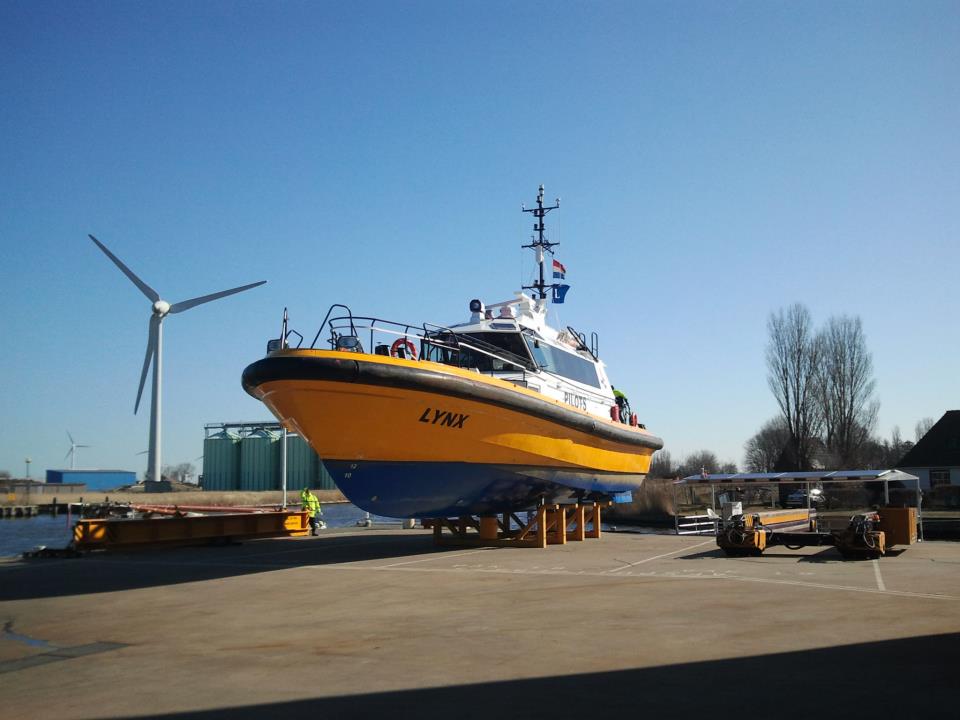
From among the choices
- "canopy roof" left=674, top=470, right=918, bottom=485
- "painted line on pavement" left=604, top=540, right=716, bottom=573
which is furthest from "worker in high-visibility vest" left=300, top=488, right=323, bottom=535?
"canopy roof" left=674, top=470, right=918, bottom=485

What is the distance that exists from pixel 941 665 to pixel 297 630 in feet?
17.0

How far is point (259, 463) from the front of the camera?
2581 inches

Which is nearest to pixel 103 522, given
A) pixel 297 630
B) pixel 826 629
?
pixel 297 630

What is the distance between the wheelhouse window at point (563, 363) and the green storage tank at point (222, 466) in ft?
178

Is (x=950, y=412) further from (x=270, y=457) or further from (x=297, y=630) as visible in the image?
(x=270, y=457)

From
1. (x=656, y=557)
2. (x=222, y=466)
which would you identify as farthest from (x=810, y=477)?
(x=222, y=466)

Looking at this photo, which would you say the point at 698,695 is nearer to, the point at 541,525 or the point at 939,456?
the point at 541,525

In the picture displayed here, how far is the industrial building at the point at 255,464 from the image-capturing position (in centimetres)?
6500

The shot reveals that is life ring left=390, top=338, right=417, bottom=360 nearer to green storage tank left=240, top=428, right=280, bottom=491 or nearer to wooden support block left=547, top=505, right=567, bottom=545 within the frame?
wooden support block left=547, top=505, right=567, bottom=545

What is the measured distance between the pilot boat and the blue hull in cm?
2

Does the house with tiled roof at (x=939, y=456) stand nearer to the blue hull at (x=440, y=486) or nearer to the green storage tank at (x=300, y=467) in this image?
the blue hull at (x=440, y=486)

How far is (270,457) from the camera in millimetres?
65312

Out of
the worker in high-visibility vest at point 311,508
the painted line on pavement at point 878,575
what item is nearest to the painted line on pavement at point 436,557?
the worker in high-visibility vest at point 311,508

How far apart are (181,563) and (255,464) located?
54.8 meters
